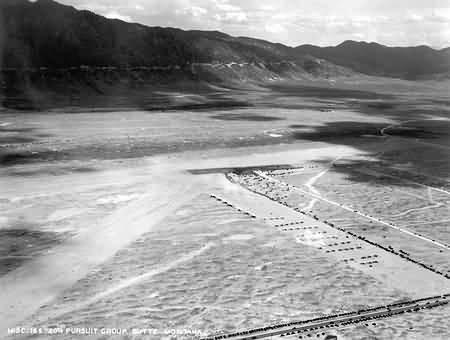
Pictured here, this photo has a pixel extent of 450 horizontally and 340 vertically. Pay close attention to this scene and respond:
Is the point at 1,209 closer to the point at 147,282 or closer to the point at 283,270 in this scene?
the point at 147,282

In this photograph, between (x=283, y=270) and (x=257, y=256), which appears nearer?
(x=283, y=270)

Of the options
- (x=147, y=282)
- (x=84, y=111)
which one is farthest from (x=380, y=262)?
(x=84, y=111)

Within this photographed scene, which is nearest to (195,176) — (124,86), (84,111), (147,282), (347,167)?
(347,167)

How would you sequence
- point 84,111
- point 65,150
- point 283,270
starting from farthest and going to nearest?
point 84,111 < point 65,150 < point 283,270

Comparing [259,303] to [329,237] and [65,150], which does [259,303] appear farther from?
[65,150]

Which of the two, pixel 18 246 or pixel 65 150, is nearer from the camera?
pixel 18 246

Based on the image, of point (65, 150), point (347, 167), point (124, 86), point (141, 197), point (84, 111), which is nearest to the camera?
point (141, 197)
